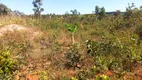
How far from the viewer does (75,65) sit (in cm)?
702

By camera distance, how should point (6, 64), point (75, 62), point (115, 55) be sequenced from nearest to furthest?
point (6, 64)
point (75, 62)
point (115, 55)

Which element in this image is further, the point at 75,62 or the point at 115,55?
the point at 115,55

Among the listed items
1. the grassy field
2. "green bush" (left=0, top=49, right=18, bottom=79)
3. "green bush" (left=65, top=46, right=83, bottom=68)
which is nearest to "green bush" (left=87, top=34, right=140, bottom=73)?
the grassy field

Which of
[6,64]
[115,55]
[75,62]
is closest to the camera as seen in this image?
[6,64]

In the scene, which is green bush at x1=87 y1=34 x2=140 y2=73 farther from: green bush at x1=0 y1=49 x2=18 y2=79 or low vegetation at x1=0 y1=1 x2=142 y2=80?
green bush at x1=0 y1=49 x2=18 y2=79

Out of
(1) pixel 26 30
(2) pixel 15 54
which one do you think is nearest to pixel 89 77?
(2) pixel 15 54

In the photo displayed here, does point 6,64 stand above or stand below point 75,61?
above

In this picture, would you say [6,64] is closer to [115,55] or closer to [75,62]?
[75,62]

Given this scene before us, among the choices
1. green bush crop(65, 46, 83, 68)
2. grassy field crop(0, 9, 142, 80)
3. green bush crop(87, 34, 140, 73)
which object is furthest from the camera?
green bush crop(65, 46, 83, 68)

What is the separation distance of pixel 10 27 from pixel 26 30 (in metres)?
0.91

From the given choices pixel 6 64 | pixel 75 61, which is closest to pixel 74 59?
pixel 75 61

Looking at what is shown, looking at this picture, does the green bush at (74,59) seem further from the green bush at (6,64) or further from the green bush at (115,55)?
the green bush at (6,64)

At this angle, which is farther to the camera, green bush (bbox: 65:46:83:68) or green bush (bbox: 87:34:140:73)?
green bush (bbox: 65:46:83:68)

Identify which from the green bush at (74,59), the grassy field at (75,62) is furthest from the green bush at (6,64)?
the green bush at (74,59)
